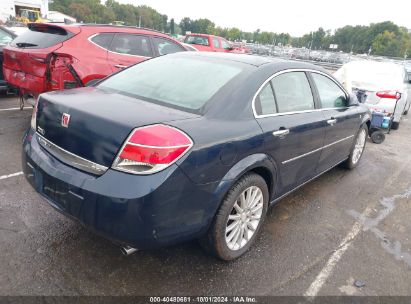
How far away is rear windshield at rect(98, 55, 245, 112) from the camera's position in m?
2.69

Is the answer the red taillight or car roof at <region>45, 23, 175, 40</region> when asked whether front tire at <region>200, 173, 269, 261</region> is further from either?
the red taillight

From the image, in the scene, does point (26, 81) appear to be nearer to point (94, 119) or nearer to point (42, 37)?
point (42, 37)

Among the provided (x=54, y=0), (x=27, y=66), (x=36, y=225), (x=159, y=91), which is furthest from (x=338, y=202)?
(x=54, y=0)

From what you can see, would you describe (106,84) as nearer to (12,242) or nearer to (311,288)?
(12,242)

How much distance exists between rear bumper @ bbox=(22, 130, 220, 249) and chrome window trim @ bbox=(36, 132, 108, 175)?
0.04 m

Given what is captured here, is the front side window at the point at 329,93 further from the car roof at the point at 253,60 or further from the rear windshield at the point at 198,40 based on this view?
the rear windshield at the point at 198,40

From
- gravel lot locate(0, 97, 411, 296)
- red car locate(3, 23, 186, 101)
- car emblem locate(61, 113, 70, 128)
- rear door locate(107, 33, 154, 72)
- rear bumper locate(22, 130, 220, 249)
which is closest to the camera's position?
rear bumper locate(22, 130, 220, 249)

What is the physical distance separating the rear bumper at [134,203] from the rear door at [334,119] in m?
2.04

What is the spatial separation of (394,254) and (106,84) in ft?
10.1

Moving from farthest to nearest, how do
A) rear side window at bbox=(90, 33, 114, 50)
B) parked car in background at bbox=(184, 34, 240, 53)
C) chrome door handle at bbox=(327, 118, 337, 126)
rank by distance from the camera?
parked car in background at bbox=(184, 34, 240, 53) → rear side window at bbox=(90, 33, 114, 50) → chrome door handle at bbox=(327, 118, 337, 126)

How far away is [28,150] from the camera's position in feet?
8.79

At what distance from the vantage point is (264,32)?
108 metres

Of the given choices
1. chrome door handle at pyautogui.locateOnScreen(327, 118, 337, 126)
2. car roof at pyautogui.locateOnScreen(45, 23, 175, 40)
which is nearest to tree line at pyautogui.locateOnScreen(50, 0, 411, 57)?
car roof at pyautogui.locateOnScreen(45, 23, 175, 40)

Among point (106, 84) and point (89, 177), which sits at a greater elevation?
point (106, 84)
